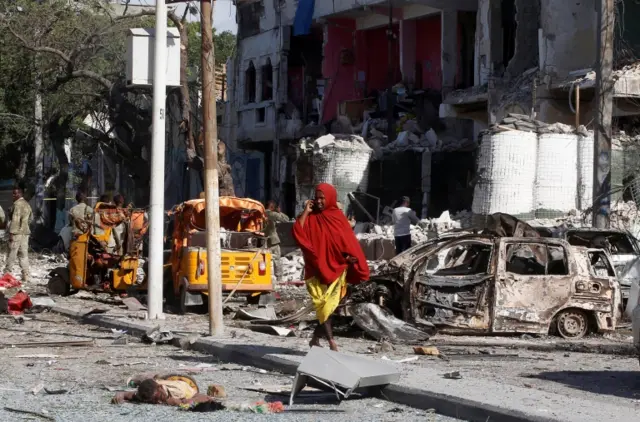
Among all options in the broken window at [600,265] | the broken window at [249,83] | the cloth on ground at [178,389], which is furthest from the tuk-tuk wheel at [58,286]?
the broken window at [249,83]

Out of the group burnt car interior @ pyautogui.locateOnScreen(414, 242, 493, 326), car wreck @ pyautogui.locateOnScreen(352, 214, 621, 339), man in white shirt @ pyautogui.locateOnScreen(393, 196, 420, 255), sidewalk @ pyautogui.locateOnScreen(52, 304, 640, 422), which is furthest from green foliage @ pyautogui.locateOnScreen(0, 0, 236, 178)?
sidewalk @ pyautogui.locateOnScreen(52, 304, 640, 422)

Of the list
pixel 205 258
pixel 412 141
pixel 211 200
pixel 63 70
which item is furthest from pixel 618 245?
pixel 63 70

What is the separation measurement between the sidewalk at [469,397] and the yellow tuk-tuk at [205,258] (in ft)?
18.8

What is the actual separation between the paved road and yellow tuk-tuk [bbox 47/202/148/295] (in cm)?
512

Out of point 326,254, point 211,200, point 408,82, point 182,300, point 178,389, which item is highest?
point 408,82

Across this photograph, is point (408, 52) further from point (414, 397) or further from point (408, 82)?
point (414, 397)

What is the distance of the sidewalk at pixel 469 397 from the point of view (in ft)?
29.6

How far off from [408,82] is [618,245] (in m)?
20.7

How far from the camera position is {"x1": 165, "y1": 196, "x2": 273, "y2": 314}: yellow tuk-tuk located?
19359 millimetres

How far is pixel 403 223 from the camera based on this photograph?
A: 26656 mm

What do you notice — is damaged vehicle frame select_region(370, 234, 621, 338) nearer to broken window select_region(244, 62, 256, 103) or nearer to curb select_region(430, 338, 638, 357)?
curb select_region(430, 338, 638, 357)

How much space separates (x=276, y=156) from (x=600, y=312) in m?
29.5

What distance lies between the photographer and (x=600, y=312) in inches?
640

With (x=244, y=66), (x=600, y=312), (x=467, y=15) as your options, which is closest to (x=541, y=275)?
(x=600, y=312)
